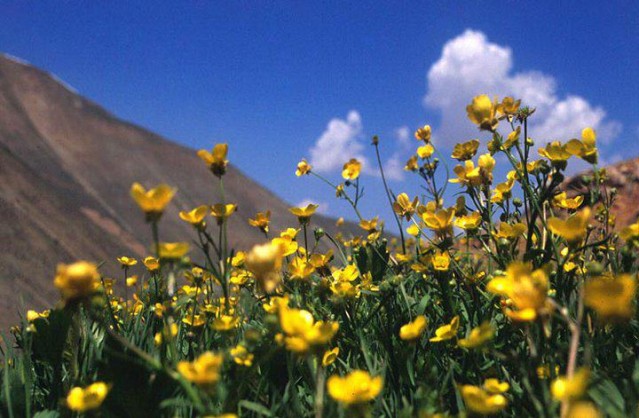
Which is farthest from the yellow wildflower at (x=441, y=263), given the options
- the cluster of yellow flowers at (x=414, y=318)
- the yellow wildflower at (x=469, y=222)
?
the yellow wildflower at (x=469, y=222)

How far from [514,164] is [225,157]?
2.90 feet

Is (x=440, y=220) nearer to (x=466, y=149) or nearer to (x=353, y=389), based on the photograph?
(x=466, y=149)

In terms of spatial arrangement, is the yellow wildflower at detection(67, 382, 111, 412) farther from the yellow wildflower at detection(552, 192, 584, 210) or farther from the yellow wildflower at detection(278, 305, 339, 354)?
the yellow wildflower at detection(552, 192, 584, 210)

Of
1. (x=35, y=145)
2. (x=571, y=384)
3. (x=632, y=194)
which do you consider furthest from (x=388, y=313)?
(x=35, y=145)

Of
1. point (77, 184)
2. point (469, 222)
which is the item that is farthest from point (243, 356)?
point (77, 184)

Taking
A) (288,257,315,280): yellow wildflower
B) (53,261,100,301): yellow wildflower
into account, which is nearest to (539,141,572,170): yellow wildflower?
(288,257,315,280): yellow wildflower

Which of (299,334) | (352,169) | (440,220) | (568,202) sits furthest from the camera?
(352,169)

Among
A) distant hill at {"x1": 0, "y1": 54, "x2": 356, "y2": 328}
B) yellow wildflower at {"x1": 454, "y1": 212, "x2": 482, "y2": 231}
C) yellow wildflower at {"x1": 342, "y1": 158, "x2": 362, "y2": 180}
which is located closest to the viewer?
yellow wildflower at {"x1": 454, "y1": 212, "x2": 482, "y2": 231}

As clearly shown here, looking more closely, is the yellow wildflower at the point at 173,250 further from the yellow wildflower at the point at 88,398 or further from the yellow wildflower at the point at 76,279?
the yellow wildflower at the point at 88,398

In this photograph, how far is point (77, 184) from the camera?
22.0 m

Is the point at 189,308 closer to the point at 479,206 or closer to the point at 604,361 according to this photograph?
the point at 479,206

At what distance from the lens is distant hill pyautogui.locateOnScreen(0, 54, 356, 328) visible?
9812 millimetres

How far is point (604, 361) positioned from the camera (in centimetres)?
134

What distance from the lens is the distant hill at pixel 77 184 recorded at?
981cm
